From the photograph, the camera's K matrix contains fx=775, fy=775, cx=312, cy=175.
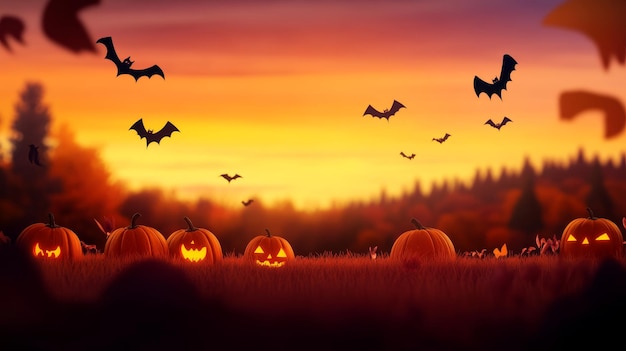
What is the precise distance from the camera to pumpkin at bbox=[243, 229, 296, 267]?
9.30 metres

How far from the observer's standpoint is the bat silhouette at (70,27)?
816 cm

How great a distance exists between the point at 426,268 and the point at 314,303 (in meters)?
2.28

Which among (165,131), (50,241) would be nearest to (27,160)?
(50,241)

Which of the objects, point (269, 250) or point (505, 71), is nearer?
point (505, 71)

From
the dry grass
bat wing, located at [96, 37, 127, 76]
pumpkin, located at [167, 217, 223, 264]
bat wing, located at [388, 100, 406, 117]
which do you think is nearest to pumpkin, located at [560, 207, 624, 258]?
bat wing, located at [388, 100, 406, 117]

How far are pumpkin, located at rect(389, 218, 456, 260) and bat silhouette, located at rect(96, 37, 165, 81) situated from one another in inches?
130

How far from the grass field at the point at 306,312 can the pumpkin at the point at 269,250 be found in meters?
3.98

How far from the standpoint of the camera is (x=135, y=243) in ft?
28.1

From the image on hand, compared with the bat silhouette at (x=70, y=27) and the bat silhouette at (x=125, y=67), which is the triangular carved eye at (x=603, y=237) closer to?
the bat silhouette at (x=125, y=67)

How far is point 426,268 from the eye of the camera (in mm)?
6715

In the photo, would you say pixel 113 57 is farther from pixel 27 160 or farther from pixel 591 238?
pixel 27 160

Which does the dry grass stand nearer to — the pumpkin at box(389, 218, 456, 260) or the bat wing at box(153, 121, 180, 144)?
the pumpkin at box(389, 218, 456, 260)

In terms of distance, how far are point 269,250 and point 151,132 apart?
1985 millimetres

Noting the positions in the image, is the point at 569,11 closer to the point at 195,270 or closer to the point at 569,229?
the point at 569,229
